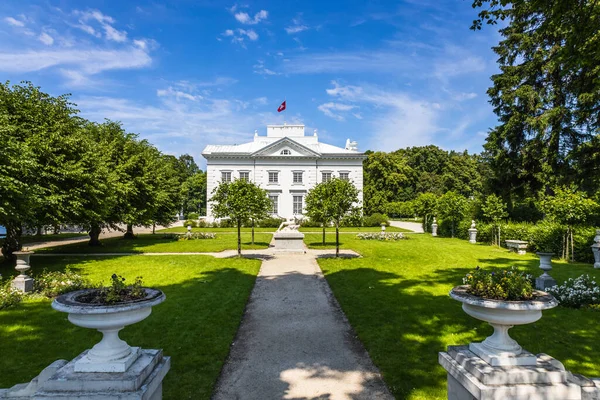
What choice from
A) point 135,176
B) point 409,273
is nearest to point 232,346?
point 409,273

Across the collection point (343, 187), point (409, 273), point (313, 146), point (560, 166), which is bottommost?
point (409, 273)

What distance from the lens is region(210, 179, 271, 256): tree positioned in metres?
14.8

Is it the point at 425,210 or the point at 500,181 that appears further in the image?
the point at 425,210

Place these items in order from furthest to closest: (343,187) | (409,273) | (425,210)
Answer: (425,210) → (343,187) → (409,273)

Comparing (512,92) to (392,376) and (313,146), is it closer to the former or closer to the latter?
(313,146)

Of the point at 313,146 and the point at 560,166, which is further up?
the point at 313,146

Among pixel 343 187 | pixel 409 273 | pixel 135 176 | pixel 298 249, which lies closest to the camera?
pixel 409 273

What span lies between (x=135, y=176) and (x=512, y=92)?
27705 millimetres

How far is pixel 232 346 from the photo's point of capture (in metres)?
5.61

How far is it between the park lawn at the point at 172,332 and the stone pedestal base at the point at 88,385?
1212 millimetres

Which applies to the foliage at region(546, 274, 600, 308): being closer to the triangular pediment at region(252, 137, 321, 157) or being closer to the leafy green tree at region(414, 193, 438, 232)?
the leafy green tree at region(414, 193, 438, 232)

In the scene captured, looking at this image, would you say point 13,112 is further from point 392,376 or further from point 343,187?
point 392,376

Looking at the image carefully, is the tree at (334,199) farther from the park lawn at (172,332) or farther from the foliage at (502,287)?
the foliage at (502,287)

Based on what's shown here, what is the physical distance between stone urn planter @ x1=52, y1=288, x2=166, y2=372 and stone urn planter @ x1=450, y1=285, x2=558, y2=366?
3.25 metres
